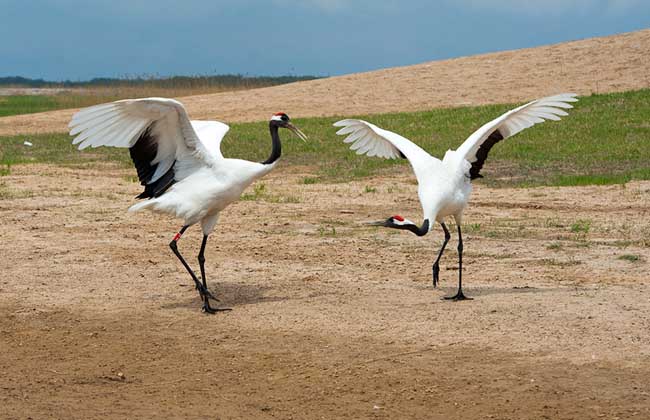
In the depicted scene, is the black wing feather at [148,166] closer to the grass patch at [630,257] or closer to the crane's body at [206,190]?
the crane's body at [206,190]

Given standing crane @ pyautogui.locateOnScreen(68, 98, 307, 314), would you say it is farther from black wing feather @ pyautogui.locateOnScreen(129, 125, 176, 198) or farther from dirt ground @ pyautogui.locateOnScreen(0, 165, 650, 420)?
dirt ground @ pyautogui.locateOnScreen(0, 165, 650, 420)

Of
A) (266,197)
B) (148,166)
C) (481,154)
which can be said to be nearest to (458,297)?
(481,154)

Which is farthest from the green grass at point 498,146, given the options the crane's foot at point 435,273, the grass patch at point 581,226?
the crane's foot at point 435,273

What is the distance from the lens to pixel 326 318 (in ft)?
25.4

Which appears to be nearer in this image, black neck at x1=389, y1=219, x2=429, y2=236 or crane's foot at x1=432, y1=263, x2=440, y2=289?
black neck at x1=389, y1=219, x2=429, y2=236

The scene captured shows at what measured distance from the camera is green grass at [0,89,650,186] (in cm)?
1499

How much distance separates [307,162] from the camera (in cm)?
1694

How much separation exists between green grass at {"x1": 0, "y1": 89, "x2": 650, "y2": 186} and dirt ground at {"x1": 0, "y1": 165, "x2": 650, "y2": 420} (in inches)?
105

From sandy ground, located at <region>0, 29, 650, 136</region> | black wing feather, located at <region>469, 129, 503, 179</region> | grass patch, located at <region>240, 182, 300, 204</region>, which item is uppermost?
sandy ground, located at <region>0, 29, 650, 136</region>

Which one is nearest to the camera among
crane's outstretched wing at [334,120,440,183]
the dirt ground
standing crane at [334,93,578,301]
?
the dirt ground

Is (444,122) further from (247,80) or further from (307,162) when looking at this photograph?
(247,80)

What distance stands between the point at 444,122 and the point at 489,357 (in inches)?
587

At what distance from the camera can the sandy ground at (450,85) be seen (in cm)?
2725

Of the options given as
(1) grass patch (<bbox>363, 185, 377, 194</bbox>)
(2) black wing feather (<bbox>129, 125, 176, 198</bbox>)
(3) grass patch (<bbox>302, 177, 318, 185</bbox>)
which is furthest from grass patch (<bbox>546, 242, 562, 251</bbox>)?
(3) grass patch (<bbox>302, 177, 318, 185</bbox>)
